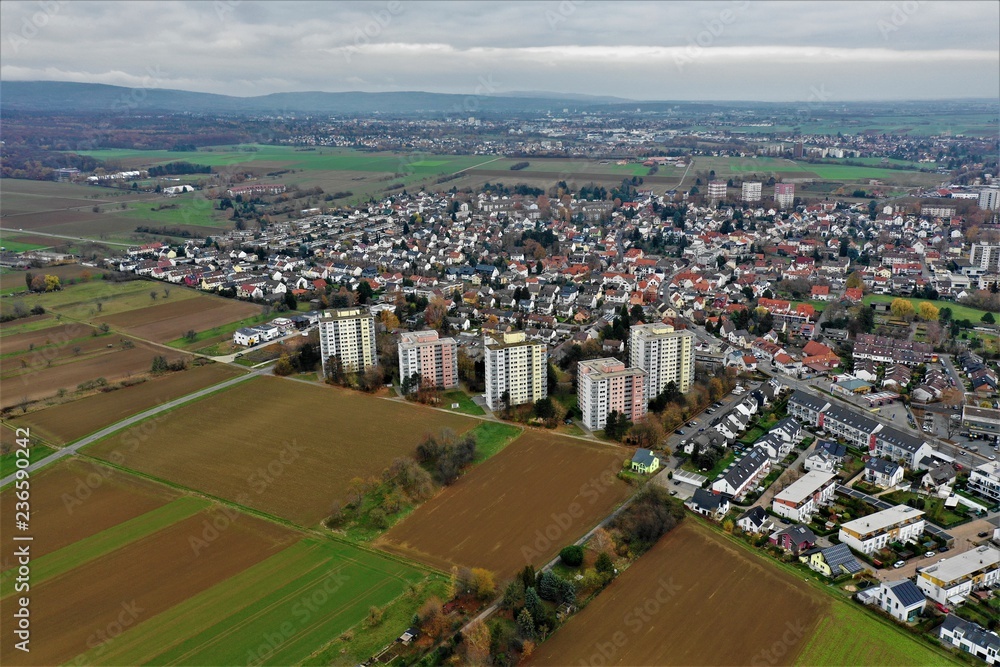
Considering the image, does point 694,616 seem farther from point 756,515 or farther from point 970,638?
point 970,638

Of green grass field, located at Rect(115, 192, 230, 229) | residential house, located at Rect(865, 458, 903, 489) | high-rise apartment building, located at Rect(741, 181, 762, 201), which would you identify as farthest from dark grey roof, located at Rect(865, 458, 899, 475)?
green grass field, located at Rect(115, 192, 230, 229)

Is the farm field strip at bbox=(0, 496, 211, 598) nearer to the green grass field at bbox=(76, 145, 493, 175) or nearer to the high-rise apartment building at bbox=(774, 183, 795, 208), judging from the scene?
the high-rise apartment building at bbox=(774, 183, 795, 208)

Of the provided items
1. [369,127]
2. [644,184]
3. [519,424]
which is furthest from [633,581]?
[369,127]

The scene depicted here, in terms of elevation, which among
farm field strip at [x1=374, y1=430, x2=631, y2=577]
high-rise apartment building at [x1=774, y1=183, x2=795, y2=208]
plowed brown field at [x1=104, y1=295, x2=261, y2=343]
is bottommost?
farm field strip at [x1=374, y1=430, x2=631, y2=577]

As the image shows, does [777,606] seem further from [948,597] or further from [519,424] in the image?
[519,424]

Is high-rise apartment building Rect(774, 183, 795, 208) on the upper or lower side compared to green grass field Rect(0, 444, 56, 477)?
upper

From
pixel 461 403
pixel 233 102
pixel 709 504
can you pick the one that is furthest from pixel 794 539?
pixel 233 102

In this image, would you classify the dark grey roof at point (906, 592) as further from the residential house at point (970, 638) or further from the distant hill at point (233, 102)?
the distant hill at point (233, 102)
